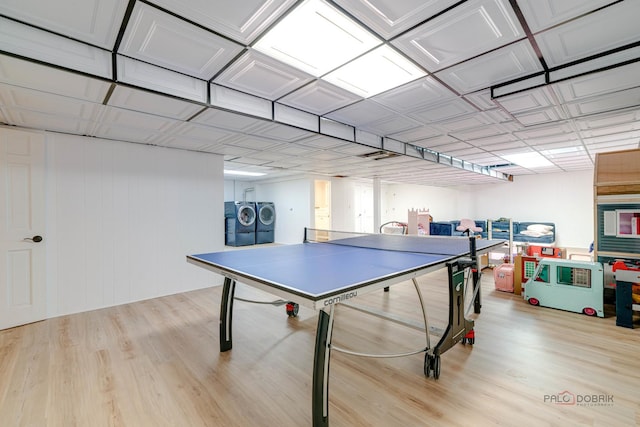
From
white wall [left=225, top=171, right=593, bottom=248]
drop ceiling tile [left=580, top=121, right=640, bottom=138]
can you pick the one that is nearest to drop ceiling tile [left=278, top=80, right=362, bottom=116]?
drop ceiling tile [left=580, top=121, right=640, bottom=138]

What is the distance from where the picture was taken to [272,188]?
10148 millimetres

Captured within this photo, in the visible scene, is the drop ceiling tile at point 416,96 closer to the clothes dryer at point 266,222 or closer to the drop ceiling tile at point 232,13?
the drop ceiling tile at point 232,13

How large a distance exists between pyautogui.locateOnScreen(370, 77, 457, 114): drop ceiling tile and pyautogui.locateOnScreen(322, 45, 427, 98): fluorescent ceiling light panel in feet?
0.37

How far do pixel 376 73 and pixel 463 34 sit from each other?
0.72 meters

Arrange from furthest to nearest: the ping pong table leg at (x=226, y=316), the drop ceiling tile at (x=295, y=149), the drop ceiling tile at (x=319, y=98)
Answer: the drop ceiling tile at (x=295, y=149) < the drop ceiling tile at (x=319, y=98) < the ping pong table leg at (x=226, y=316)

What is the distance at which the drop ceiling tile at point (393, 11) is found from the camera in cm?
159

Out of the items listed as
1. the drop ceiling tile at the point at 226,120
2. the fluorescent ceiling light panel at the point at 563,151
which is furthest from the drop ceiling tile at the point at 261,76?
the fluorescent ceiling light panel at the point at 563,151

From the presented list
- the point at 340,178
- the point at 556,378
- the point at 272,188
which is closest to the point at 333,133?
the point at 556,378

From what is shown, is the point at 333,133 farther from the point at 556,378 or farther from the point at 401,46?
the point at 556,378

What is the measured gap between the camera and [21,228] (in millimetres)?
3201

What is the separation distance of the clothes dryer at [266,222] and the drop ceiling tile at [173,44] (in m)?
7.10

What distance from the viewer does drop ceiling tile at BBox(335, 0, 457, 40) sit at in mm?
1586

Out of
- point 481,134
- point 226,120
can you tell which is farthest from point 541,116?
point 226,120

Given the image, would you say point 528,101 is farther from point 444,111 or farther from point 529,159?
point 529,159
